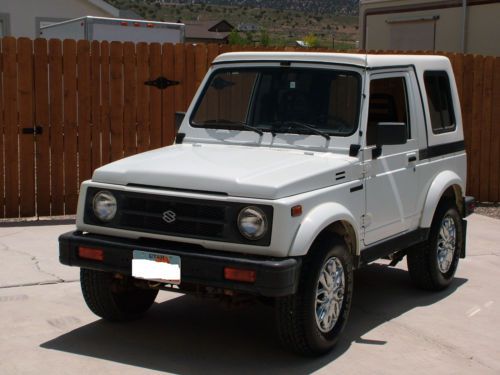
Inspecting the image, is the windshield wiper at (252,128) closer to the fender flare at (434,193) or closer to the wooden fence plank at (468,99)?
the fender flare at (434,193)

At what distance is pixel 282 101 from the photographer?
6391 millimetres

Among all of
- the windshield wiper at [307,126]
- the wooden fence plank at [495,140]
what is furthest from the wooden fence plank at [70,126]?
the wooden fence plank at [495,140]

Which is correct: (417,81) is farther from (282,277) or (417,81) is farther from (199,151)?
(282,277)

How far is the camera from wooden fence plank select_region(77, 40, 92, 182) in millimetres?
10203

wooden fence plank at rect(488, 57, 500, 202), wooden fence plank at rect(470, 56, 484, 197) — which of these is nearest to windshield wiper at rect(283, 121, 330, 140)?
wooden fence plank at rect(470, 56, 484, 197)

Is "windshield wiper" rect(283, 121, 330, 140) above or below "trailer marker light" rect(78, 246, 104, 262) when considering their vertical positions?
above

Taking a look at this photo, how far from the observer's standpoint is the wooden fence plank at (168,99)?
10.7m

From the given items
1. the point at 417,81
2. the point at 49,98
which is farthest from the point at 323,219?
the point at 49,98

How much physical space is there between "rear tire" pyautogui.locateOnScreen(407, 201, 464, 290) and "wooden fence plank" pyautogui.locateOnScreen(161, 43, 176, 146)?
4.35 metres

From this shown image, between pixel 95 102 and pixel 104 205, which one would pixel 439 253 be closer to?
pixel 104 205

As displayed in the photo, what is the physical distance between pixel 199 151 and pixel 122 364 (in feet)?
5.55

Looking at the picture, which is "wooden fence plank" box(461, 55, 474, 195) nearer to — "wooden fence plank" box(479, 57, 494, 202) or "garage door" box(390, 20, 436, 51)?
"wooden fence plank" box(479, 57, 494, 202)

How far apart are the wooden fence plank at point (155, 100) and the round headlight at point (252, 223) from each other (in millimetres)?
5786

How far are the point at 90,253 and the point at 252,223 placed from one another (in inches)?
45.6
